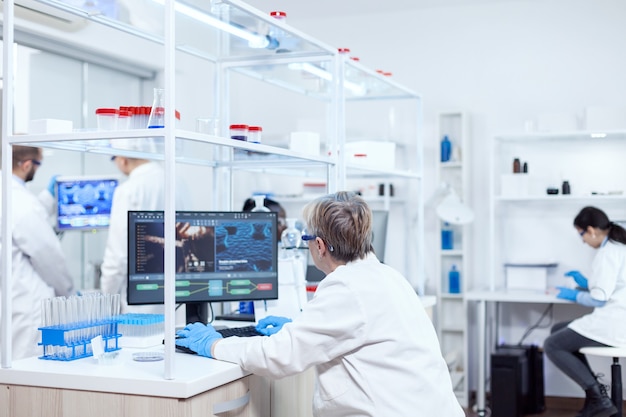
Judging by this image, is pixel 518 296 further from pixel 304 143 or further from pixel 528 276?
pixel 304 143

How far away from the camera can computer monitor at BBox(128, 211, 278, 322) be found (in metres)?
2.88

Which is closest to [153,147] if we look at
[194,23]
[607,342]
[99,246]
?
[194,23]

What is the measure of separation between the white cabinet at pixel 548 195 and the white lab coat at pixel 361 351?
3176mm

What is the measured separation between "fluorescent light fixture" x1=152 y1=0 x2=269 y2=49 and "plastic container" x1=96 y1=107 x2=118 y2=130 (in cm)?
40

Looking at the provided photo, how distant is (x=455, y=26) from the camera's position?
583 centimetres

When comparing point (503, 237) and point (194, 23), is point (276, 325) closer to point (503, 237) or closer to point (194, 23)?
point (194, 23)

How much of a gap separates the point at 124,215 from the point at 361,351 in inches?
84.1

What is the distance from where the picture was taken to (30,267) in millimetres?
3775

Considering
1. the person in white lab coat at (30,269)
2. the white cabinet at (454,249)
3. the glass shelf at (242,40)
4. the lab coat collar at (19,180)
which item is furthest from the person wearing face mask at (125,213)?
the white cabinet at (454,249)

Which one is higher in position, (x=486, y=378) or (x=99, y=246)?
(x=99, y=246)

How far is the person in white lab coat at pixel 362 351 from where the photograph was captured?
2.28 m

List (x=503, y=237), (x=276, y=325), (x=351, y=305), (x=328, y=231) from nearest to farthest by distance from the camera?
(x=351, y=305), (x=328, y=231), (x=276, y=325), (x=503, y=237)

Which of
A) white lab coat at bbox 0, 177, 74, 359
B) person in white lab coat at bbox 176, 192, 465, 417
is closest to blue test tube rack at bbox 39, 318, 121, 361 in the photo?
person in white lab coat at bbox 176, 192, 465, 417

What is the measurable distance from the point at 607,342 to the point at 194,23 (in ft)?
9.63
